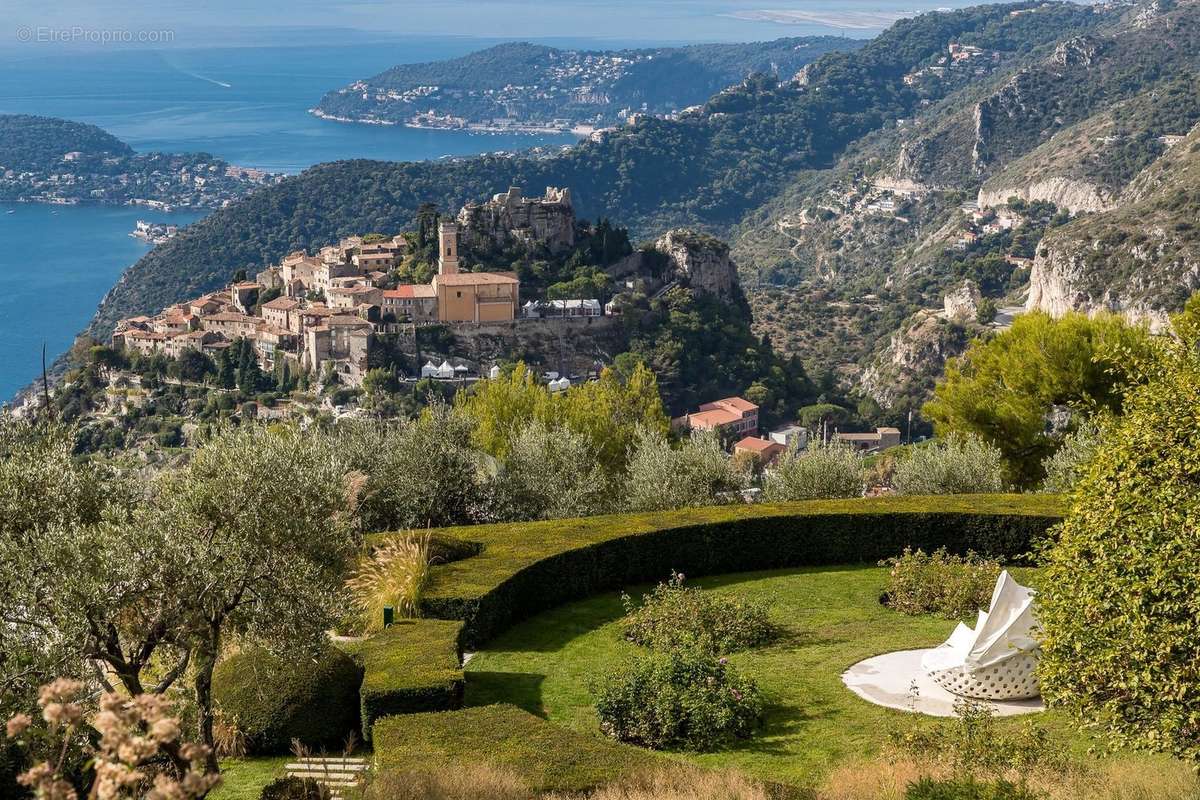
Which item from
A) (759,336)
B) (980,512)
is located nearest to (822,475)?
(980,512)

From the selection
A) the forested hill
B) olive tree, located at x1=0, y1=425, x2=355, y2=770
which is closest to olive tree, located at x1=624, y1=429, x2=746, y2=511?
olive tree, located at x1=0, y1=425, x2=355, y2=770

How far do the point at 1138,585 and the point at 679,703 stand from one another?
4.09 meters

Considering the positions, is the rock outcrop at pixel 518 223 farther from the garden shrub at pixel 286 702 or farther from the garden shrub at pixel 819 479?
the garden shrub at pixel 286 702

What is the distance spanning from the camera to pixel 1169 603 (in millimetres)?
8977

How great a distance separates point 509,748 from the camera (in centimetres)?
1000

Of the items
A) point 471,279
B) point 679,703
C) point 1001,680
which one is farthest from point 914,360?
point 679,703

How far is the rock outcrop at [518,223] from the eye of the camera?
92688mm

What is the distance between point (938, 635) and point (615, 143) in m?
181

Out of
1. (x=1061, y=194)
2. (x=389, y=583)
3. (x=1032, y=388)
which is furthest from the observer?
(x=1061, y=194)

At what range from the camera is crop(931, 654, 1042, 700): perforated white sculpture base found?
12.0 metres

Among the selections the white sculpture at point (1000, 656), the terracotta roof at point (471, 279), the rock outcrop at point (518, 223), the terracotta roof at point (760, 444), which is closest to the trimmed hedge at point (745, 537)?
the white sculpture at point (1000, 656)

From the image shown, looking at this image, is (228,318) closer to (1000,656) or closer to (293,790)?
(1000,656)

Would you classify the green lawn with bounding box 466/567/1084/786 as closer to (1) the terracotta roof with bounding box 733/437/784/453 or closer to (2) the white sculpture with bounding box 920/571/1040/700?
(2) the white sculpture with bounding box 920/571/1040/700

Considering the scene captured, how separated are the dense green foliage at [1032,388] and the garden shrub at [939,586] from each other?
950 centimetres
